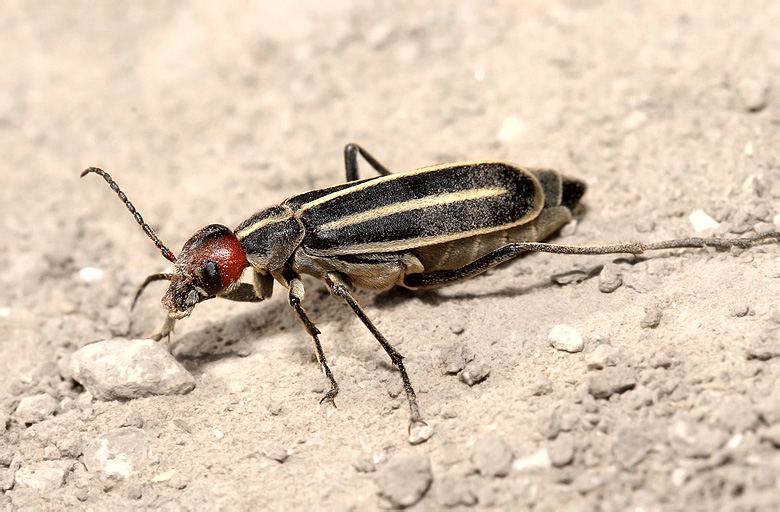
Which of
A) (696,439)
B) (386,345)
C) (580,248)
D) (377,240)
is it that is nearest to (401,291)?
(377,240)

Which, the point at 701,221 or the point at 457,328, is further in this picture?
the point at 701,221

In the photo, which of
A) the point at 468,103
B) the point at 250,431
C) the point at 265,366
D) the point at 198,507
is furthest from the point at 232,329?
the point at 468,103

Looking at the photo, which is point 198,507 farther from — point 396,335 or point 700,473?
point 700,473

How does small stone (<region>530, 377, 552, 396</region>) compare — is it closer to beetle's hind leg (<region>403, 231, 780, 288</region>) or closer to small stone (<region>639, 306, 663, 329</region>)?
small stone (<region>639, 306, 663, 329</region>)

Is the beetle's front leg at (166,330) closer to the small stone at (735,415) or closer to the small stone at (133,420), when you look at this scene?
the small stone at (133,420)

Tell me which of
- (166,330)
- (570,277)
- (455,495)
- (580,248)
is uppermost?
(580,248)

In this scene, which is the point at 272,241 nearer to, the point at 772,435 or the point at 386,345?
the point at 386,345
